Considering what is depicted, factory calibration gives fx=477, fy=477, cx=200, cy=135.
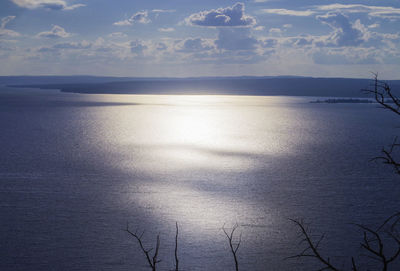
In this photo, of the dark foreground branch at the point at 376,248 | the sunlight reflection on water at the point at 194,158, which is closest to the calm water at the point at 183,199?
the sunlight reflection on water at the point at 194,158

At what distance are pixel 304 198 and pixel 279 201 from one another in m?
1.22

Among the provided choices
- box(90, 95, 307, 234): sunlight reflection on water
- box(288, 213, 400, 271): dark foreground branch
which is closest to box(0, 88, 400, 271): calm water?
box(90, 95, 307, 234): sunlight reflection on water

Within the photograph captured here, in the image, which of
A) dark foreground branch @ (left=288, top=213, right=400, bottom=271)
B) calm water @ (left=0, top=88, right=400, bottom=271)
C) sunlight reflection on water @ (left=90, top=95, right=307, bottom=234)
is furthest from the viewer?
sunlight reflection on water @ (left=90, top=95, right=307, bottom=234)

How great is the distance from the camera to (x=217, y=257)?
13.6 metres

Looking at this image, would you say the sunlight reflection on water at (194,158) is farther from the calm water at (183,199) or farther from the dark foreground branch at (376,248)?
the dark foreground branch at (376,248)

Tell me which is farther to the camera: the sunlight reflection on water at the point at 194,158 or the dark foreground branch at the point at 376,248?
the sunlight reflection on water at the point at 194,158

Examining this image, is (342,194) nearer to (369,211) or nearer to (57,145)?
(369,211)

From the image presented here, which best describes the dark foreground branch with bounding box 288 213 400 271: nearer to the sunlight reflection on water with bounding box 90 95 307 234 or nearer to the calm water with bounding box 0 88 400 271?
the calm water with bounding box 0 88 400 271

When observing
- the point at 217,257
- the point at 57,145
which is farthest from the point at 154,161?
the point at 217,257

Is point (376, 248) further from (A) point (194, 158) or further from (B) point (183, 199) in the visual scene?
(A) point (194, 158)

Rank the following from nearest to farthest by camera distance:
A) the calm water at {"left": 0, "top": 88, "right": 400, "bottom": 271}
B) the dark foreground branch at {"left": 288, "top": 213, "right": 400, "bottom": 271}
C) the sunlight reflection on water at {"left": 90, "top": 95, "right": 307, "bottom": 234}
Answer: the dark foreground branch at {"left": 288, "top": 213, "right": 400, "bottom": 271}
the calm water at {"left": 0, "top": 88, "right": 400, "bottom": 271}
the sunlight reflection on water at {"left": 90, "top": 95, "right": 307, "bottom": 234}

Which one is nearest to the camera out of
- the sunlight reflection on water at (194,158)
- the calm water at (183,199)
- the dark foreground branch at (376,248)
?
the dark foreground branch at (376,248)

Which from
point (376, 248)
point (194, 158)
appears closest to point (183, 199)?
point (376, 248)

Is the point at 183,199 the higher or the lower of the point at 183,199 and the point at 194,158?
the higher
